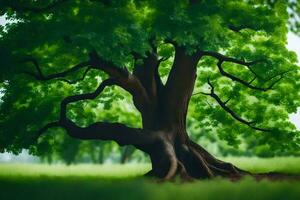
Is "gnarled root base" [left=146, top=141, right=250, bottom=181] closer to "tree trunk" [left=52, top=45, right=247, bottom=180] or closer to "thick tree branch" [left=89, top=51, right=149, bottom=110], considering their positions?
"tree trunk" [left=52, top=45, right=247, bottom=180]

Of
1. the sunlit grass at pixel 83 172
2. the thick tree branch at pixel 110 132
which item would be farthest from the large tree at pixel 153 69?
the sunlit grass at pixel 83 172

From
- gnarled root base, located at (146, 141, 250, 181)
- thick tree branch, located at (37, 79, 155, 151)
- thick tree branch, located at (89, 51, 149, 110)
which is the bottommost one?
gnarled root base, located at (146, 141, 250, 181)

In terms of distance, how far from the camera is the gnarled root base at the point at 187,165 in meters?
19.4

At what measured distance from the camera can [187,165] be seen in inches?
824

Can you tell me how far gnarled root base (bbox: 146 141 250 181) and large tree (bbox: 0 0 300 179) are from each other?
0.05 m

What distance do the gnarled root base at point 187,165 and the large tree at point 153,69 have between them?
0.15 ft

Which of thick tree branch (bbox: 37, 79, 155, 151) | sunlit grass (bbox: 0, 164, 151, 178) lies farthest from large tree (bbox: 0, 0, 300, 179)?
sunlit grass (bbox: 0, 164, 151, 178)

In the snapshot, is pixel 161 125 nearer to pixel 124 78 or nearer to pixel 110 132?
pixel 110 132

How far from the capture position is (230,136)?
24.5m

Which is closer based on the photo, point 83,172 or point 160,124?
point 160,124

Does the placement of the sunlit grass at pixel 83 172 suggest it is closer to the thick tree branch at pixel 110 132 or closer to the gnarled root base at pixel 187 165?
the thick tree branch at pixel 110 132

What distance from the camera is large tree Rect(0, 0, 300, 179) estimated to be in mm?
16312

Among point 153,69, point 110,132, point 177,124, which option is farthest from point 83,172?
point 153,69

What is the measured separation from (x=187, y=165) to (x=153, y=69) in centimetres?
455
